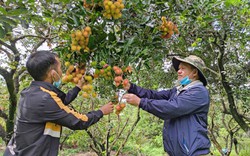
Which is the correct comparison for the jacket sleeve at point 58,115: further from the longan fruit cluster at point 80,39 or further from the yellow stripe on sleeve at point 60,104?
the longan fruit cluster at point 80,39

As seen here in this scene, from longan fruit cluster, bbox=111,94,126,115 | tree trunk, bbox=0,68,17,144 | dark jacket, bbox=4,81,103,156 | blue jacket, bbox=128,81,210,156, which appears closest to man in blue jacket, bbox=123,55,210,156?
blue jacket, bbox=128,81,210,156

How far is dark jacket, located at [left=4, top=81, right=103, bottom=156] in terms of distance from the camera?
1511mm

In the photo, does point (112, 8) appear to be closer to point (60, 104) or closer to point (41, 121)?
point (60, 104)

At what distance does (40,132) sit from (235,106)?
2.97 meters

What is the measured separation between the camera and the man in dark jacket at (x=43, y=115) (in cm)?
151

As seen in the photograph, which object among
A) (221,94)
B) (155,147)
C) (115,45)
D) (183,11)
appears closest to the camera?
(115,45)

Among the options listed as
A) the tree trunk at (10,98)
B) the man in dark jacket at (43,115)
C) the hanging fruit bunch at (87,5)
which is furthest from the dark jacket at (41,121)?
the tree trunk at (10,98)

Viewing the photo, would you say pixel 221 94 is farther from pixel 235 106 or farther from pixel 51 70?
pixel 51 70

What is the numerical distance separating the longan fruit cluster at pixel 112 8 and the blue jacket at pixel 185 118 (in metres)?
0.58

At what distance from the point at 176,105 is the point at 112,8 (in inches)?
29.0

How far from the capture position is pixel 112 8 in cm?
135

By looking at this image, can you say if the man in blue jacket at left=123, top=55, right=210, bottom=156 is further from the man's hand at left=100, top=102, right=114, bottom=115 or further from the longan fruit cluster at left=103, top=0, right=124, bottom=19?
the longan fruit cluster at left=103, top=0, right=124, bottom=19

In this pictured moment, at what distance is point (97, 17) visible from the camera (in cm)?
143

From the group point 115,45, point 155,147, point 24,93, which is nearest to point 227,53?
point 115,45
